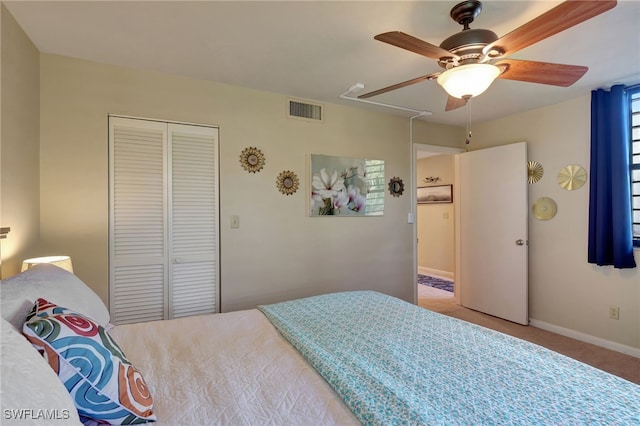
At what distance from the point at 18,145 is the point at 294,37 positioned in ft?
5.96

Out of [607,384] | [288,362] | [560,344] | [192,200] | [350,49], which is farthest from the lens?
[560,344]

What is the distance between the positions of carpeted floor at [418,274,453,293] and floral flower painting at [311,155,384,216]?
2.35m

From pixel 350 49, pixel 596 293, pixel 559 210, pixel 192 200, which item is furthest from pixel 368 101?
pixel 596 293

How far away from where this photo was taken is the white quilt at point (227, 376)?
976 mm

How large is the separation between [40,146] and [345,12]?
7.47 feet

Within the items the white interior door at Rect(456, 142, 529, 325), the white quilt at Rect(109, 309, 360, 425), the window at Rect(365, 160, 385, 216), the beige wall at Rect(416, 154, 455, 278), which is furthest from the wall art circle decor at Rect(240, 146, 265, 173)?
the beige wall at Rect(416, 154, 455, 278)

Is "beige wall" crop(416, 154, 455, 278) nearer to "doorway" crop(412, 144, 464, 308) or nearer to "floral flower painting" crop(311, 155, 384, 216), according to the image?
"doorway" crop(412, 144, 464, 308)

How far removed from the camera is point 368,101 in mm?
3252

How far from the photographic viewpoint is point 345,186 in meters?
3.42

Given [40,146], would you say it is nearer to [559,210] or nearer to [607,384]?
[607,384]

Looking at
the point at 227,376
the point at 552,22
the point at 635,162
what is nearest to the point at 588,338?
the point at 635,162

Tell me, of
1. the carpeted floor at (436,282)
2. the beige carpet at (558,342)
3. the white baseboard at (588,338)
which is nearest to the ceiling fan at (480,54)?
the beige carpet at (558,342)

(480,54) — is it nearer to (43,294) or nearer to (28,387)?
(28,387)

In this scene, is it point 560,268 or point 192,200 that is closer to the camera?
point 192,200
